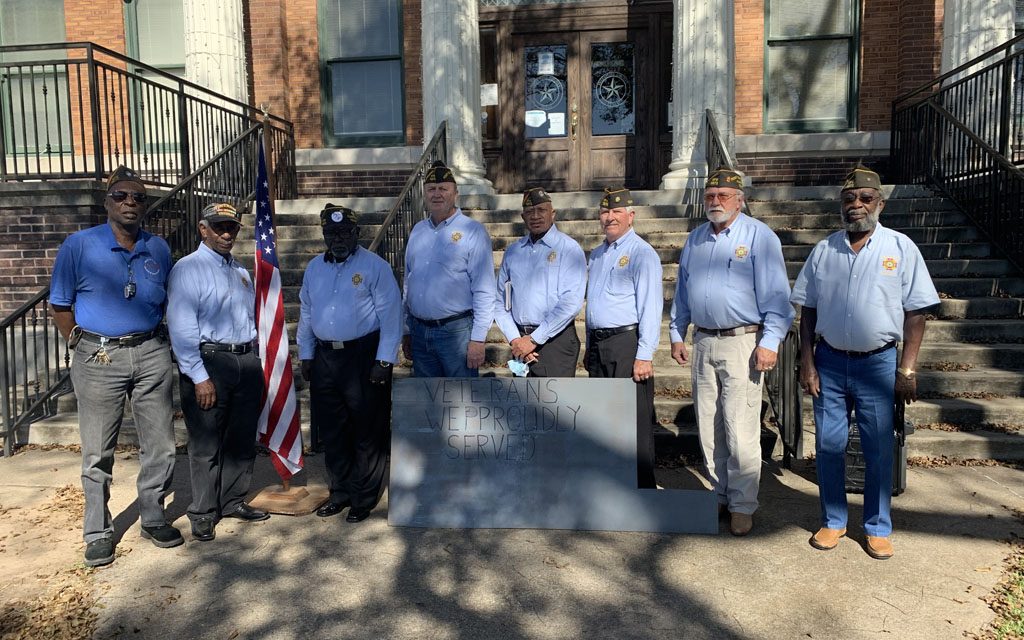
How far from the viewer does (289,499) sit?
195 inches

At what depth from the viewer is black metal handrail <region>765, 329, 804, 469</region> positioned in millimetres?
5461

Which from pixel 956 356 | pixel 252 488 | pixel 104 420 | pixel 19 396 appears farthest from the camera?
pixel 19 396

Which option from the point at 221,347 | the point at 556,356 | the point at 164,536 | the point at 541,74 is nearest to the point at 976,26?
the point at 541,74

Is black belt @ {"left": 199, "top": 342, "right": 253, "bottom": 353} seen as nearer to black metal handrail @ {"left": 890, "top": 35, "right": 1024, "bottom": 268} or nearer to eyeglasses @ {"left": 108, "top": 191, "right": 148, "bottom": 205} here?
eyeglasses @ {"left": 108, "top": 191, "right": 148, "bottom": 205}

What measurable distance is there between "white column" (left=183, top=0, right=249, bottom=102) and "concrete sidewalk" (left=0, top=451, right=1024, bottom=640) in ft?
25.5

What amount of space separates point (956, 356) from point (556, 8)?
8052 millimetres

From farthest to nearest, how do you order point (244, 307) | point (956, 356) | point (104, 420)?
point (956, 356), point (244, 307), point (104, 420)

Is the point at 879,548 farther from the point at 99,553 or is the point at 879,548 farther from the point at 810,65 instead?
the point at 810,65

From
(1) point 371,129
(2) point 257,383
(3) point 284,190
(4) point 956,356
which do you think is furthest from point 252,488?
(1) point 371,129

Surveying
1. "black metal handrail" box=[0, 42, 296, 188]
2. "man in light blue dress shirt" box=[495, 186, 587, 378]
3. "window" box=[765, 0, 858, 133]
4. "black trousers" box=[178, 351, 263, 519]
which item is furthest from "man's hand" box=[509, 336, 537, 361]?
"window" box=[765, 0, 858, 133]

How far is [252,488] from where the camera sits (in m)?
5.42

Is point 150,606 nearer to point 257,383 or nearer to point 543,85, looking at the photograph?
point 257,383

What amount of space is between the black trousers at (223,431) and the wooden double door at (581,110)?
26.2 ft

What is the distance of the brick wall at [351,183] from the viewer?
11852 mm
